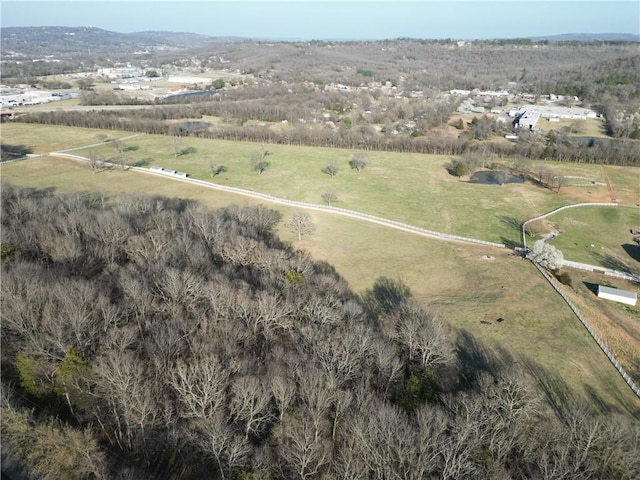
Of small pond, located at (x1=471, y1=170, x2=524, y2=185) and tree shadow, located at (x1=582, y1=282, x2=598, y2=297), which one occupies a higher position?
small pond, located at (x1=471, y1=170, x2=524, y2=185)

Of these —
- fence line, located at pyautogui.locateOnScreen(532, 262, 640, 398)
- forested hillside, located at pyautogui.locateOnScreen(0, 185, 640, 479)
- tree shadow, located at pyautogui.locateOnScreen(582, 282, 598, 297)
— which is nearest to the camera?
forested hillside, located at pyautogui.locateOnScreen(0, 185, 640, 479)

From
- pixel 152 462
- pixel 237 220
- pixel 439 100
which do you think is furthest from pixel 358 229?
pixel 439 100

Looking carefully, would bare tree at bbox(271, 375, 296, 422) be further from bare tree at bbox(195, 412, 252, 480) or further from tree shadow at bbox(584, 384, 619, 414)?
tree shadow at bbox(584, 384, 619, 414)

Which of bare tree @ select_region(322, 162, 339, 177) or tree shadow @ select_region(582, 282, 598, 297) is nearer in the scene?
tree shadow @ select_region(582, 282, 598, 297)

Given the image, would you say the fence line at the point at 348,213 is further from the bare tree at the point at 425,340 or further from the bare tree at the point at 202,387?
the bare tree at the point at 202,387

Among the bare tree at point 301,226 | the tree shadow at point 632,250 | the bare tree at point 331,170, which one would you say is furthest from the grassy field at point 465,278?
the tree shadow at point 632,250

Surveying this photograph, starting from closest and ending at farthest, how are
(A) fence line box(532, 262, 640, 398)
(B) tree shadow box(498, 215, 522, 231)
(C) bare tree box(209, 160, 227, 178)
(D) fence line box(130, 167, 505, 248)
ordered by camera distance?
(A) fence line box(532, 262, 640, 398), (D) fence line box(130, 167, 505, 248), (B) tree shadow box(498, 215, 522, 231), (C) bare tree box(209, 160, 227, 178)

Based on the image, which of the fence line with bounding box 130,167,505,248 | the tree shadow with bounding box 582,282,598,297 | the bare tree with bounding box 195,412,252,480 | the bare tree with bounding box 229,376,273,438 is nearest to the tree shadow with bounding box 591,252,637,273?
the tree shadow with bounding box 582,282,598,297

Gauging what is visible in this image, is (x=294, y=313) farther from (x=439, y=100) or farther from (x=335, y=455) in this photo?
(x=439, y=100)
